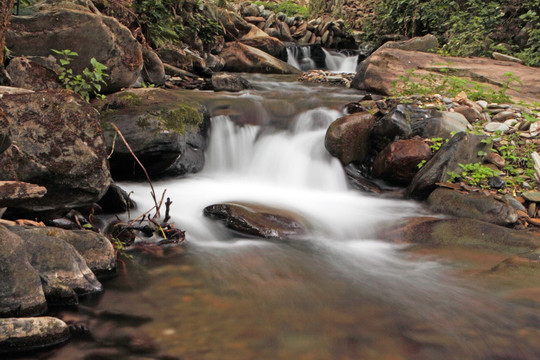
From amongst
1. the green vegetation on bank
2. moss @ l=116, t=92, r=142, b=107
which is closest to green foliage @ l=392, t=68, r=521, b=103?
the green vegetation on bank

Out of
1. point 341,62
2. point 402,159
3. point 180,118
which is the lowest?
point 402,159

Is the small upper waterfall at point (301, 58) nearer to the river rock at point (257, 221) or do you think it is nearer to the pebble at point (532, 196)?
the pebble at point (532, 196)

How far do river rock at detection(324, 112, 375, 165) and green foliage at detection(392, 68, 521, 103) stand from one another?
60.7 inches

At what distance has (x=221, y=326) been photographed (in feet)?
9.33

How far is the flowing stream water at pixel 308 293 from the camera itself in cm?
273

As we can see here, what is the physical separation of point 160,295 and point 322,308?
3.90 ft

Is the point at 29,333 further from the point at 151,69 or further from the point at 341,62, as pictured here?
the point at 341,62

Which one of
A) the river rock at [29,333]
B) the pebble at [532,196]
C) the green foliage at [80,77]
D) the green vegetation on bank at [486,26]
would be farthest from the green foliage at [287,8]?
the river rock at [29,333]

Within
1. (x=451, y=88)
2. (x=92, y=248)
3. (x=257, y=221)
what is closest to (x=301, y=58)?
(x=451, y=88)

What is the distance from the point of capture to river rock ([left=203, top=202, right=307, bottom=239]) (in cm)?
471

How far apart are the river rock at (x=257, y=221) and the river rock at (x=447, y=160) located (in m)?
1.79

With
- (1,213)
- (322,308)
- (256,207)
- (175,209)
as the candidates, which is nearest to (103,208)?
(175,209)

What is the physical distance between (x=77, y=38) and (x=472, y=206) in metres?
5.35

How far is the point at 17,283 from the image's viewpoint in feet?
8.53
